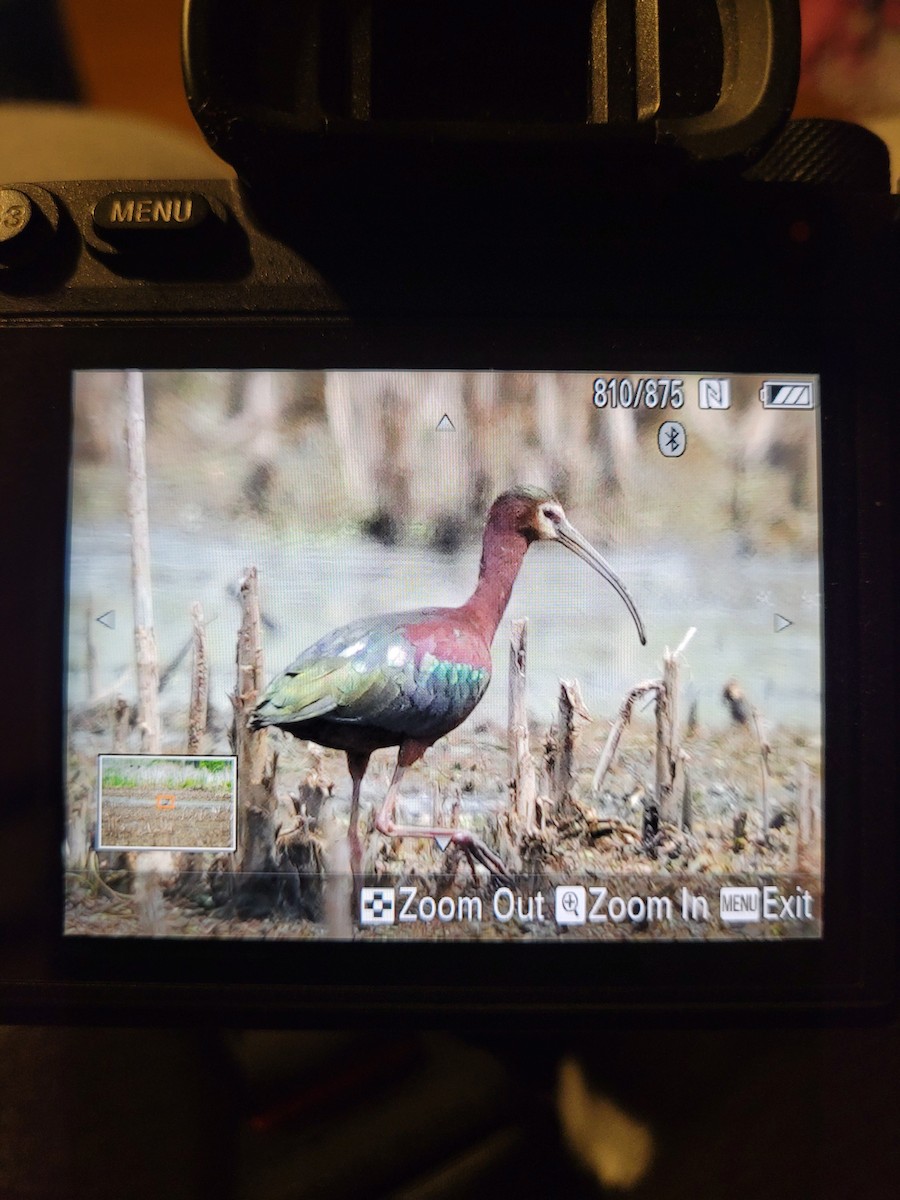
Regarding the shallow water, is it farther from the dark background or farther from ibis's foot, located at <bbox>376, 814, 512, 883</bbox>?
the dark background

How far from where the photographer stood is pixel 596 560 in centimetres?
33

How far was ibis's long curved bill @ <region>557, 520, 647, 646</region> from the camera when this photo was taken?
33cm

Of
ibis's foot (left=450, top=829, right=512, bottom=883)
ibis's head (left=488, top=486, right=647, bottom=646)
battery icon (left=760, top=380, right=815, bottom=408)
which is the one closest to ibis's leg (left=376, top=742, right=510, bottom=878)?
ibis's foot (left=450, top=829, right=512, bottom=883)

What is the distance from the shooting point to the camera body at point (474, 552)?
0.33m

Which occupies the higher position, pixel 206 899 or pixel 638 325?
pixel 638 325

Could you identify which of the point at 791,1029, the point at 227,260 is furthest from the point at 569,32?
the point at 791,1029

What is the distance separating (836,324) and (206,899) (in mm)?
387

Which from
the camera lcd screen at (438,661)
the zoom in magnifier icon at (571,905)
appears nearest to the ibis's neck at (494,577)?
the camera lcd screen at (438,661)

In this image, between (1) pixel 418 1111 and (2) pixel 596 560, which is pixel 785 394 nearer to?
(2) pixel 596 560

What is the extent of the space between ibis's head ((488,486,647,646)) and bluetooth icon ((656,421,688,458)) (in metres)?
0.05

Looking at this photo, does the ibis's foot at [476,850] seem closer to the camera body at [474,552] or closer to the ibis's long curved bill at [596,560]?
the camera body at [474,552]

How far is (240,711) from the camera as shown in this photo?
0.33 meters

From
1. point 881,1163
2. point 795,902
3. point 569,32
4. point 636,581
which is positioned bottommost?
point 881,1163

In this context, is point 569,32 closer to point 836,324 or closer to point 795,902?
point 836,324
